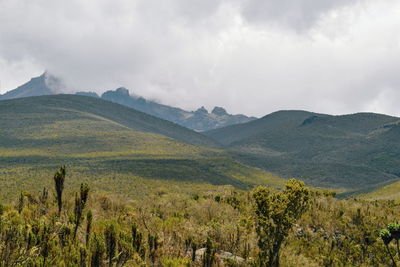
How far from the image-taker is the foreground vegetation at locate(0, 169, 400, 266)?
10547mm

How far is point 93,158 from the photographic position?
4621 inches

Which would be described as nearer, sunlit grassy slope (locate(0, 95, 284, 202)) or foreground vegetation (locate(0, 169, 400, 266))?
foreground vegetation (locate(0, 169, 400, 266))

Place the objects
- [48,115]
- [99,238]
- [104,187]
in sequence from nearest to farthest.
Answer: [99,238] → [104,187] → [48,115]

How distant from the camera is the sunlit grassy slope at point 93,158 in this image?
8281 centimetres

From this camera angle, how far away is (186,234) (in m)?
16.4

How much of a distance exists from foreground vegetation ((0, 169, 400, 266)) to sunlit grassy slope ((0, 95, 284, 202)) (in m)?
41.8

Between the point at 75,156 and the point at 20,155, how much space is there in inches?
699

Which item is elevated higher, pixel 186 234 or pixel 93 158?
pixel 186 234

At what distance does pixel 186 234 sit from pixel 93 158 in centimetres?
10798

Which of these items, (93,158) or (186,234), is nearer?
(186,234)

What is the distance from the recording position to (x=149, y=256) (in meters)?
12.5

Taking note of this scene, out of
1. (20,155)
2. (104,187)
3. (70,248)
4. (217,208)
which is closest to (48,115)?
(20,155)

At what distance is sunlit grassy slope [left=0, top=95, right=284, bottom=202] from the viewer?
82.8 m

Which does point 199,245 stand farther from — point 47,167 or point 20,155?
point 20,155
